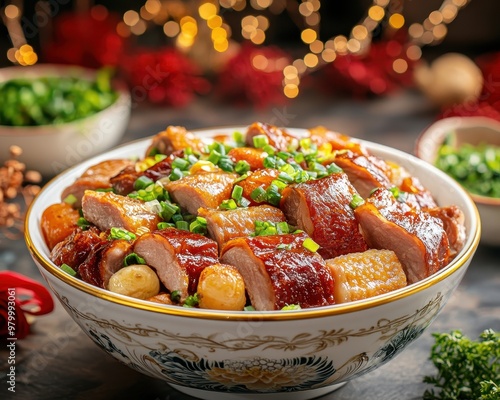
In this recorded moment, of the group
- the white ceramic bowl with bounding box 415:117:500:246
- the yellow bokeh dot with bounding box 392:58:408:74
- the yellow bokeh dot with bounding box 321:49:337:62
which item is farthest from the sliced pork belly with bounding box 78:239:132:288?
the yellow bokeh dot with bounding box 392:58:408:74

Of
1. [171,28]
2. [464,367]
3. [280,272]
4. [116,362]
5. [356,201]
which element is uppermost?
[356,201]

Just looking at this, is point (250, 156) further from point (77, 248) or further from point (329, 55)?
point (329, 55)

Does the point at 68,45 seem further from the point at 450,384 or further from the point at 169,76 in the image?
the point at 450,384

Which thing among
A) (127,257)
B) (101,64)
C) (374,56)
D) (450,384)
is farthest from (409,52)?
(127,257)

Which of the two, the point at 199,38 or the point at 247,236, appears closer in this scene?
the point at 247,236

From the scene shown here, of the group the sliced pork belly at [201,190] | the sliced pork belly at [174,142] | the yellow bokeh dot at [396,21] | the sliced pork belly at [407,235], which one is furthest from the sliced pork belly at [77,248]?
the yellow bokeh dot at [396,21]

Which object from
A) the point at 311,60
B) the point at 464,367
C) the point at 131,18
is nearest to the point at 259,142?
the point at 464,367

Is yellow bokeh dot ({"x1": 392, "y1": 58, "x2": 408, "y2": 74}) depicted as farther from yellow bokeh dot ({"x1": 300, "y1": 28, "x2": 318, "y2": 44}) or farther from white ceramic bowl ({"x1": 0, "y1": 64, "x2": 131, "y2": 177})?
white ceramic bowl ({"x1": 0, "y1": 64, "x2": 131, "y2": 177})
